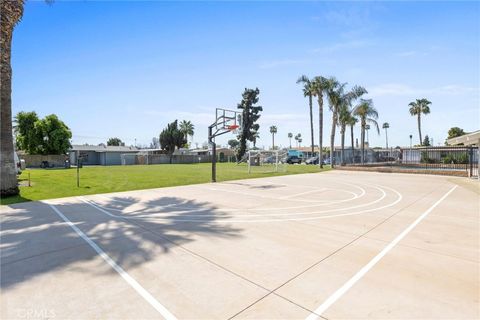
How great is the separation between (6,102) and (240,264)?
12.8 metres

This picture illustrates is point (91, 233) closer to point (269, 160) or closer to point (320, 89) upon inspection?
point (320, 89)

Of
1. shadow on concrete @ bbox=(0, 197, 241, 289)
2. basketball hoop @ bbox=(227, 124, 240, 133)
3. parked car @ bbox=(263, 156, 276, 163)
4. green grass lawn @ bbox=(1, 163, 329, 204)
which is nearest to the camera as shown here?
shadow on concrete @ bbox=(0, 197, 241, 289)

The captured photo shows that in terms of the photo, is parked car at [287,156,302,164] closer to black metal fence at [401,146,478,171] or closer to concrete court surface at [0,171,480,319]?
black metal fence at [401,146,478,171]

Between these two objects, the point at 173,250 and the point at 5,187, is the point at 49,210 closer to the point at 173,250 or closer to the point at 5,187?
the point at 5,187

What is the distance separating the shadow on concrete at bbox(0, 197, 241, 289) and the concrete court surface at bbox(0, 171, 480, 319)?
Result: 0.03m

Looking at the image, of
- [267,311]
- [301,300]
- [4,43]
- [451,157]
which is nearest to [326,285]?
[301,300]

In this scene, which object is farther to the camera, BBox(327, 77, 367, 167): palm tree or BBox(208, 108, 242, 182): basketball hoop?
BBox(327, 77, 367, 167): palm tree

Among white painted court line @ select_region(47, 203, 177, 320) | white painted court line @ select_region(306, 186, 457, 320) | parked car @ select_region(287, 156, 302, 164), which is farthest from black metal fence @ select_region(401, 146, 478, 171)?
white painted court line @ select_region(47, 203, 177, 320)

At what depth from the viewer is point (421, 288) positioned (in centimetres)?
375

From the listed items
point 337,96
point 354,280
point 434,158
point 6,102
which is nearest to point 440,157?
point 434,158

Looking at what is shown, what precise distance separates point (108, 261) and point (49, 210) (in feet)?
20.0

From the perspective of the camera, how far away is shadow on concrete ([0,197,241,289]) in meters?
4.68

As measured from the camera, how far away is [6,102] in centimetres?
1133

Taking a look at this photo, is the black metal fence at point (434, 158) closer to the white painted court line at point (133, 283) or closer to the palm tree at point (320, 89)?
the palm tree at point (320, 89)
